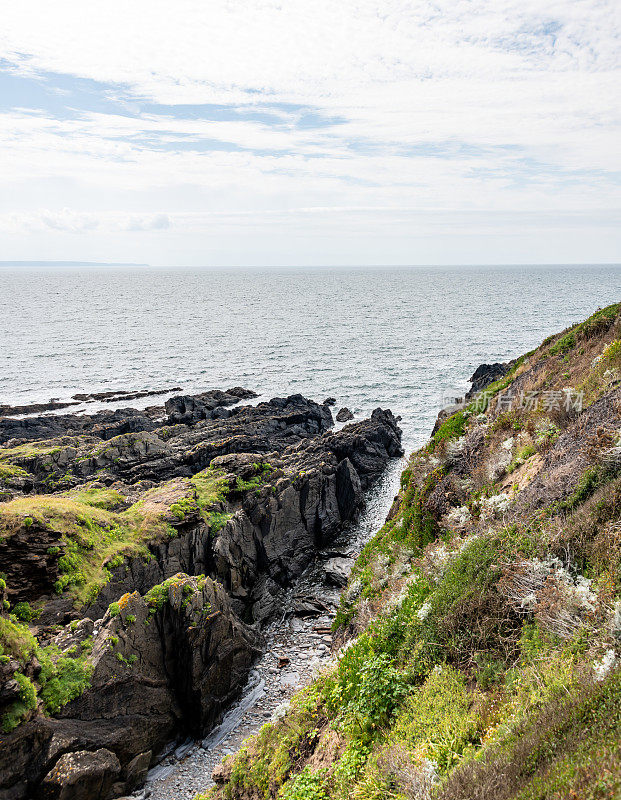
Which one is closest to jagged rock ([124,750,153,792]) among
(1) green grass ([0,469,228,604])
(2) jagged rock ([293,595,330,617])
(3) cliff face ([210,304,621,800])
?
(3) cliff face ([210,304,621,800])

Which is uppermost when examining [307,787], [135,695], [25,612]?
[307,787]

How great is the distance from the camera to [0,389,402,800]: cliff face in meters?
14.8

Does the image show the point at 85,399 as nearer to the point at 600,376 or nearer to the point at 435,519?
the point at 435,519

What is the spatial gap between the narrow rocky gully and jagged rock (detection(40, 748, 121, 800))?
1.54m

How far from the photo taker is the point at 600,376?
17031 mm

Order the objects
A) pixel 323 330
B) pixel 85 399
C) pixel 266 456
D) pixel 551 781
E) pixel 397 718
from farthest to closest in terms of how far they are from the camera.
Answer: pixel 323 330 → pixel 85 399 → pixel 266 456 → pixel 397 718 → pixel 551 781

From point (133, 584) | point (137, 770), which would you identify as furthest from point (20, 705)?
point (133, 584)

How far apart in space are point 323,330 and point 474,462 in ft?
284

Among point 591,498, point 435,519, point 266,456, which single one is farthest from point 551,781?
point 266,456

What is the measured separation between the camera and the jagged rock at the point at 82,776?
13617 millimetres

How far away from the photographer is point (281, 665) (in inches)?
830

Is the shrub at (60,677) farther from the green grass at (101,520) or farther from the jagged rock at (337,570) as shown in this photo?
the jagged rock at (337,570)

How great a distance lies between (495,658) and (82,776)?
511 inches

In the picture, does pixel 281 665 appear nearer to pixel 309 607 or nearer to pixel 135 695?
pixel 309 607
